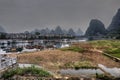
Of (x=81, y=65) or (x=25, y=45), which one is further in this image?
(x=25, y=45)

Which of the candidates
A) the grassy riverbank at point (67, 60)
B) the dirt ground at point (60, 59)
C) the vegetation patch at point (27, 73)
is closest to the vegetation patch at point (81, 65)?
the grassy riverbank at point (67, 60)

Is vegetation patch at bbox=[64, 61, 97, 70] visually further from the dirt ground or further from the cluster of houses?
the cluster of houses

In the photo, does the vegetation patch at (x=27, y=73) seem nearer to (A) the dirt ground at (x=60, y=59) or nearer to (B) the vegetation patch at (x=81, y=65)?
(A) the dirt ground at (x=60, y=59)

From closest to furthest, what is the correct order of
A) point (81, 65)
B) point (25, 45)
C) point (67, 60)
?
point (81, 65) < point (67, 60) < point (25, 45)

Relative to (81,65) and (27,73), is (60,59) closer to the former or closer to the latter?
(81,65)

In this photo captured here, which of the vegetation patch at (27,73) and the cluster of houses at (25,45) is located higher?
the cluster of houses at (25,45)

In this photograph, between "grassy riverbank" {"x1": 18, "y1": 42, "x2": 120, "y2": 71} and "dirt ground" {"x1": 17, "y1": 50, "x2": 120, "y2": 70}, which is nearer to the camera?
"grassy riverbank" {"x1": 18, "y1": 42, "x2": 120, "y2": 71}

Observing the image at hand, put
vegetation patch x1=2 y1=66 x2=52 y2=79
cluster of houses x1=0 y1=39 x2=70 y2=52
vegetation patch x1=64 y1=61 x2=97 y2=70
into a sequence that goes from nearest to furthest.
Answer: vegetation patch x1=2 y1=66 x2=52 y2=79
vegetation patch x1=64 y1=61 x2=97 y2=70
cluster of houses x1=0 y1=39 x2=70 y2=52

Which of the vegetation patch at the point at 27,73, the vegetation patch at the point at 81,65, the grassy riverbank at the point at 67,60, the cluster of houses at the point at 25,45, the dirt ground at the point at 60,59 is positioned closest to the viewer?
the vegetation patch at the point at 27,73

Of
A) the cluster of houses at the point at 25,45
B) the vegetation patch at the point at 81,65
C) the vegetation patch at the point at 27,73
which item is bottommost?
the vegetation patch at the point at 81,65

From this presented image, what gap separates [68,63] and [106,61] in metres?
10.4

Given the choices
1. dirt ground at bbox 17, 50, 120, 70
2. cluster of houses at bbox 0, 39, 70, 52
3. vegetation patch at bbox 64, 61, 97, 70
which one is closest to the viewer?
vegetation patch at bbox 64, 61, 97, 70

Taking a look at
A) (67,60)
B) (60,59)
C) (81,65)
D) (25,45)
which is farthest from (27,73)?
(25,45)

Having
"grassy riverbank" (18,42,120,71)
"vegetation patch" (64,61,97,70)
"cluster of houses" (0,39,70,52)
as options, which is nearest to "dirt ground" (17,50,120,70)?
"grassy riverbank" (18,42,120,71)
